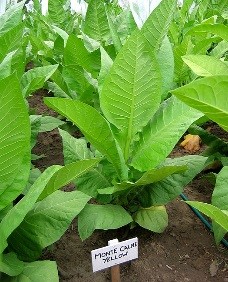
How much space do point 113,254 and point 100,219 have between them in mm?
147

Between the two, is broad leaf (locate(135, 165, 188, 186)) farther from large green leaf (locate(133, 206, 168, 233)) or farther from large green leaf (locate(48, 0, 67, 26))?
large green leaf (locate(48, 0, 67, 26))

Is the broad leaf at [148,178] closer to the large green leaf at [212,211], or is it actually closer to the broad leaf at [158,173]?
the broad leaf at [158,173]

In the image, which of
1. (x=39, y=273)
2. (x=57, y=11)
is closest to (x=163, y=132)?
(x=39, y=273)

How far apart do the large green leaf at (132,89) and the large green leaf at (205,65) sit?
0.37 feet

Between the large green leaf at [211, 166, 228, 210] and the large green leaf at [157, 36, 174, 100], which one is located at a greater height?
the large green leaf at [157, 36, 174, 100]

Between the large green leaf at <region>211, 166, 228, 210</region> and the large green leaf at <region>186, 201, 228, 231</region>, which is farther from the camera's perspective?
the large green leaf at <region>211, 166, 228, 210</region>

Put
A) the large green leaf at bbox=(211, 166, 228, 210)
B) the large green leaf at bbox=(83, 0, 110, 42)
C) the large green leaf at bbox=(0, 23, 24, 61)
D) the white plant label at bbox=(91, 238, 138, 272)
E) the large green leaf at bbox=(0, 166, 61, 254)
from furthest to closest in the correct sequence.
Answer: the large green leaf at bbox=(83, 0, 110, 42) < the large green leaf at bbox=(0, 23, 24, 61) < the large green leaf at bbox=(211, 166, 228, 210) < the white plant label at bbox=(91, 238, 138, 272) < the large green leaf at bbox=(0, 166, 61, 254)

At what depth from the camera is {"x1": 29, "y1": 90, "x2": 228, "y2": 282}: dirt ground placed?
57.2 inches

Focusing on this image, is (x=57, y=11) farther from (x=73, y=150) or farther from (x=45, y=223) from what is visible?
(x=45, y=223)

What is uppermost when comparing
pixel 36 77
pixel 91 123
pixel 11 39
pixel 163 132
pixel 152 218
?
pixel 11 39

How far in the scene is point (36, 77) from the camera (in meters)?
1.55

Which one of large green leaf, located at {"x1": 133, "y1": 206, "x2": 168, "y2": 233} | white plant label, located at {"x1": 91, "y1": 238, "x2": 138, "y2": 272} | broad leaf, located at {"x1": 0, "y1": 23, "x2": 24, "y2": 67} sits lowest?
large green leaf, located at {"x1": 133, "y1": 206, "x2": 168, "y2": 233}

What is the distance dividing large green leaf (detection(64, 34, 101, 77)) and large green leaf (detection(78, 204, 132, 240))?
2.31 ft

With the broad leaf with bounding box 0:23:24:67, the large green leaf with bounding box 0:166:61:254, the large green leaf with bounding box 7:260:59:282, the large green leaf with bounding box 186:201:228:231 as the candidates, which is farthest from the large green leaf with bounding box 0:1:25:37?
the large green leaf with bounding box 186:201:228:231
